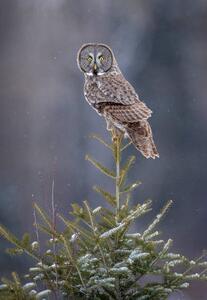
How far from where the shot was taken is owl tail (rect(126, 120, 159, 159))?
113 inches

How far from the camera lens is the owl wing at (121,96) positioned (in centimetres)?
297

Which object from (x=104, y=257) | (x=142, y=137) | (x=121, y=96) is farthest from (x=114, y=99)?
(x=104, y=257)

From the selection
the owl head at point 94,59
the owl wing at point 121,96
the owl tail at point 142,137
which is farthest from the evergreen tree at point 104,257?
the owl head at point 94,59

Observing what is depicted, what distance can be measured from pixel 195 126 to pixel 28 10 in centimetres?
219

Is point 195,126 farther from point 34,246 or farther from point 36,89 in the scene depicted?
point 34,246

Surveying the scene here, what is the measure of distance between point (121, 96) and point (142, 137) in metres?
0.30

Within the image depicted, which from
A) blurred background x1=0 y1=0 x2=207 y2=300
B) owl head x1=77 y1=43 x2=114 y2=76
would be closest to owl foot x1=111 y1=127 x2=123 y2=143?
owl head x1=77 y1=43 x2=114 y2=76

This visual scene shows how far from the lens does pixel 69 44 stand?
251 inches

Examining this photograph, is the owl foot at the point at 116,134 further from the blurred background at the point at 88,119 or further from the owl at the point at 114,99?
the blurred background at the point at 88,119

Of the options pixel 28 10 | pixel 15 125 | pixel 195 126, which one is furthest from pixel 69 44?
pixel 195 126

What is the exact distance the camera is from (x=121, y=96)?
3086 mm

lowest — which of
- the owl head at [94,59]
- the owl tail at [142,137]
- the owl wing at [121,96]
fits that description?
the owl tail at [142,137]

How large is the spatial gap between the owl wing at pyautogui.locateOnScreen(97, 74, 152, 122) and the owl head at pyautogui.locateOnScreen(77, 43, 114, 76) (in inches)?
3.3

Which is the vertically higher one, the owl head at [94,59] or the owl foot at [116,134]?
the owl head at [94,59]
